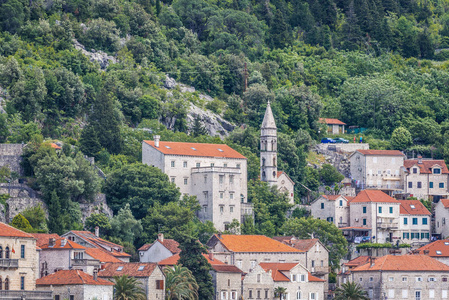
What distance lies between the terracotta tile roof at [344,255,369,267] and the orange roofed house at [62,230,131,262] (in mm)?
22127

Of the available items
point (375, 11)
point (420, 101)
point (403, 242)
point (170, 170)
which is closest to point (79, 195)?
point (170, 170)

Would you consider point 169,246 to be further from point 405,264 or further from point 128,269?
point 405,264

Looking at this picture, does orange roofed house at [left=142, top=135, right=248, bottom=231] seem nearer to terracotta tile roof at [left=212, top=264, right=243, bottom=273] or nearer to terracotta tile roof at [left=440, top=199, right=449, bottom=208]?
terracotta tile roof at [left=212, top=264, right=243, bottom=273]

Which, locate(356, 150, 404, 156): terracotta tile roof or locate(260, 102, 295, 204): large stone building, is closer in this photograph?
locate(260, 102, 295, 204): large stone building

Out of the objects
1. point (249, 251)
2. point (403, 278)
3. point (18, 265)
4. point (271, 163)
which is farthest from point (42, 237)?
point (271, 163)

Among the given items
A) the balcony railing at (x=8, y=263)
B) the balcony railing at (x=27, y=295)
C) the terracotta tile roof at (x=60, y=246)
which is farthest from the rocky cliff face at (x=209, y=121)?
the balcony railing at (x=8, y=263)

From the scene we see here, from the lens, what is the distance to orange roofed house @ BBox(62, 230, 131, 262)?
300ft

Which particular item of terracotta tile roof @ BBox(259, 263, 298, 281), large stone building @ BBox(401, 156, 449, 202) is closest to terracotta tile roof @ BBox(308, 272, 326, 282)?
terracotta tile roof @ BBox(259, 263, 298, 281)

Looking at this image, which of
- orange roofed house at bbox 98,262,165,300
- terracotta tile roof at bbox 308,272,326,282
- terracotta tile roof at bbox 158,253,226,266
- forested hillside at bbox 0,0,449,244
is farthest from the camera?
forested hillside at bbox 0,0,449,244

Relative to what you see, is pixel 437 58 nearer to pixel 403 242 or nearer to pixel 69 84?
pixel 403 242

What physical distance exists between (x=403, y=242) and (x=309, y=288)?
71.6ft

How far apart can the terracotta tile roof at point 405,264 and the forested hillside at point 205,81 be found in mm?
13381

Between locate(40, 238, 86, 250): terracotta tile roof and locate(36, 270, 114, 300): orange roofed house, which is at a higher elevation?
locate(40, 238, 86, 250): terracotta tile roof

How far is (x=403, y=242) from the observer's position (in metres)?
120
